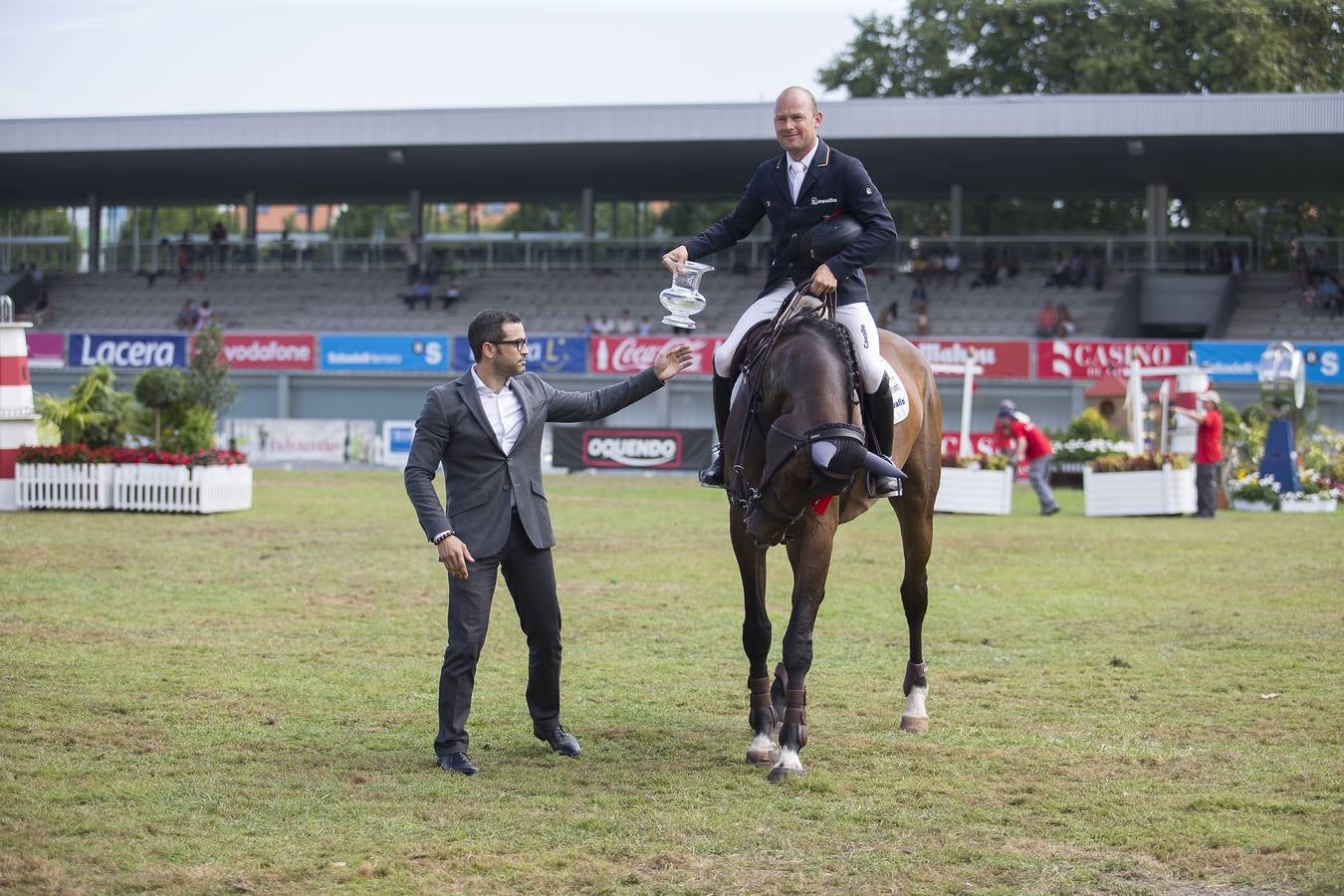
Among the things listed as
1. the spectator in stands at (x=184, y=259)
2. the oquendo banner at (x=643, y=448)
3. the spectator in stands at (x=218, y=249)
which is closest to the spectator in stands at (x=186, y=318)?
the spectator in stands at (x=184, y=259)

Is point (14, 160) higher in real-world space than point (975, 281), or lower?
higher

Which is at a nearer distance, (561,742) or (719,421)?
(561,742)

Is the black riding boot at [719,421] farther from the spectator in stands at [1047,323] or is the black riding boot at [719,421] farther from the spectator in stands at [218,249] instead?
the spectator in stands at [218,249]

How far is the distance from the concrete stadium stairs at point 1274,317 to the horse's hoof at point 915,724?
31.9 metres

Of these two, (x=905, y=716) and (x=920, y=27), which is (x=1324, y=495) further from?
(x=920, y=27)

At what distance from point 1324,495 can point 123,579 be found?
19.6 meters

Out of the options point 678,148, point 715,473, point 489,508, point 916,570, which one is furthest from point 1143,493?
point 678,148

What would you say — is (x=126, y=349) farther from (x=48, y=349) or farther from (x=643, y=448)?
(x=643, y=448)

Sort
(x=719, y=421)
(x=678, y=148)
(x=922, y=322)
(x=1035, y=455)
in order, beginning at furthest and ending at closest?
(x=678, y=148) < (x=922, y=322) < (x=1035, y=455) < (x=719, y=421)

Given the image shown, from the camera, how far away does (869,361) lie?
276 inches

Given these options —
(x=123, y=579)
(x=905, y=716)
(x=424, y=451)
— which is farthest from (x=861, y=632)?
(x=123, y=579)

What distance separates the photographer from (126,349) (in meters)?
41.5

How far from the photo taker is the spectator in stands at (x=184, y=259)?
158 feet

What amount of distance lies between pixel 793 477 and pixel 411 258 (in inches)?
1659
